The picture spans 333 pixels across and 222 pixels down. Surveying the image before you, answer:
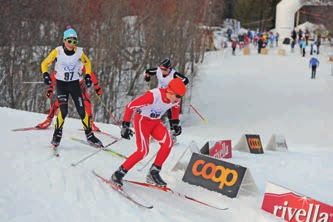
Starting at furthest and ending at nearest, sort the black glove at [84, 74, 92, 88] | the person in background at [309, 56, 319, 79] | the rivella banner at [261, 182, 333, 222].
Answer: the person in background at [309, 56, 319, 79], the black glove at [84, 74, 92, 88], the rivella banner at [261, 182, 333, 222]

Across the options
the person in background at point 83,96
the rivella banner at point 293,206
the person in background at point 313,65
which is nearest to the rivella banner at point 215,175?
the rivella banner at point 293,206

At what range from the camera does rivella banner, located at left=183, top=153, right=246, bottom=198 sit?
23.3 ft

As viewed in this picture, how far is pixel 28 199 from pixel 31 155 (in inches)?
73.8

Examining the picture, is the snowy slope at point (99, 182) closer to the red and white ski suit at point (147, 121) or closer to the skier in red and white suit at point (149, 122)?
the skier in red and white suit at point (149, 122)

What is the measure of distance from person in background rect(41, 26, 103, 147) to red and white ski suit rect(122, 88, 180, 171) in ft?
6.26

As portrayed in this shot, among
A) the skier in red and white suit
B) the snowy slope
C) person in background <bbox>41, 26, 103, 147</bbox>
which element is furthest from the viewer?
person in background <bbox>41, 26, 103, 147</bbox>

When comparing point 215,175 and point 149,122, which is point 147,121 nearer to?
point 149,122

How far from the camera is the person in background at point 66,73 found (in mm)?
8062

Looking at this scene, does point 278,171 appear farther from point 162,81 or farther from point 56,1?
point 56,1

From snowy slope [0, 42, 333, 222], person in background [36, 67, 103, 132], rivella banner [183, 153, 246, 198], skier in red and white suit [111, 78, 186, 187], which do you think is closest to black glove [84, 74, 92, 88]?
person in background [36, 67, 103, 132]

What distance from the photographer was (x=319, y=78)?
116ft

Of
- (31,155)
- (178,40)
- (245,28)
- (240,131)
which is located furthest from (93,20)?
(245,28)

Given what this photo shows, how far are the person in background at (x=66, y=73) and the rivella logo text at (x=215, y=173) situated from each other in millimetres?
2240

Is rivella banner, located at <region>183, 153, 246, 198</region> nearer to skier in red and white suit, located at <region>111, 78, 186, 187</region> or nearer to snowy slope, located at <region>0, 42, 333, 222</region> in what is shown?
snowy slope, located at <region>0, 42, 333, 222</region>
